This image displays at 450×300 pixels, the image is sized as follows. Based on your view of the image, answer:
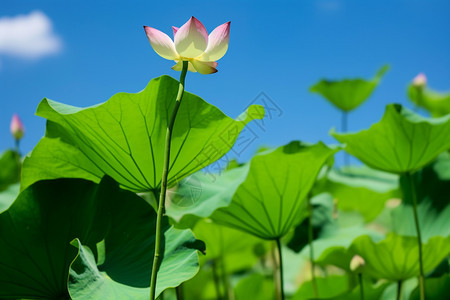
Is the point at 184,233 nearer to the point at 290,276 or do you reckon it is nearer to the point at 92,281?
the point at 92,281

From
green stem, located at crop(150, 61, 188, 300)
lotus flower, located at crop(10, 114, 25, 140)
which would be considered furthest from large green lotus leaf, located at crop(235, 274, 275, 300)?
green stem, located at crop(150, 61, 188, 300)

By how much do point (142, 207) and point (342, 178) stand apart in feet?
4.36

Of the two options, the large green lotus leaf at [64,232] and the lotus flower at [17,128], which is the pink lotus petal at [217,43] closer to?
the large green lotus leaf at [64,232]

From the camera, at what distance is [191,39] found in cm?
53

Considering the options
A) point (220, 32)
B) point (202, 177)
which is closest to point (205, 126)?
point (220, 32)

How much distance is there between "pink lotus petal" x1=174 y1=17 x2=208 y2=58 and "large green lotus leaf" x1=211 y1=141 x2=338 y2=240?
0.49m

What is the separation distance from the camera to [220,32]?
0.54 meters

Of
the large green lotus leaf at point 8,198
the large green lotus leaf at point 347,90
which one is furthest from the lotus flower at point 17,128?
the large green lotus leaf at point 347,90

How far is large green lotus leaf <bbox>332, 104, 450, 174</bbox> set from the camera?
1146 millimetres

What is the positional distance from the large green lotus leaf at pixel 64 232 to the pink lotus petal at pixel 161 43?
0.32m

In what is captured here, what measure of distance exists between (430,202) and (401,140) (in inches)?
16.4

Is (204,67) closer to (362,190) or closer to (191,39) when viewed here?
(191,39)

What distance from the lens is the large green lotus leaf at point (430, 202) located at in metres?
1.43

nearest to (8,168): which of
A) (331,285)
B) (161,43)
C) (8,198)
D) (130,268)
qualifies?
(8,198)
